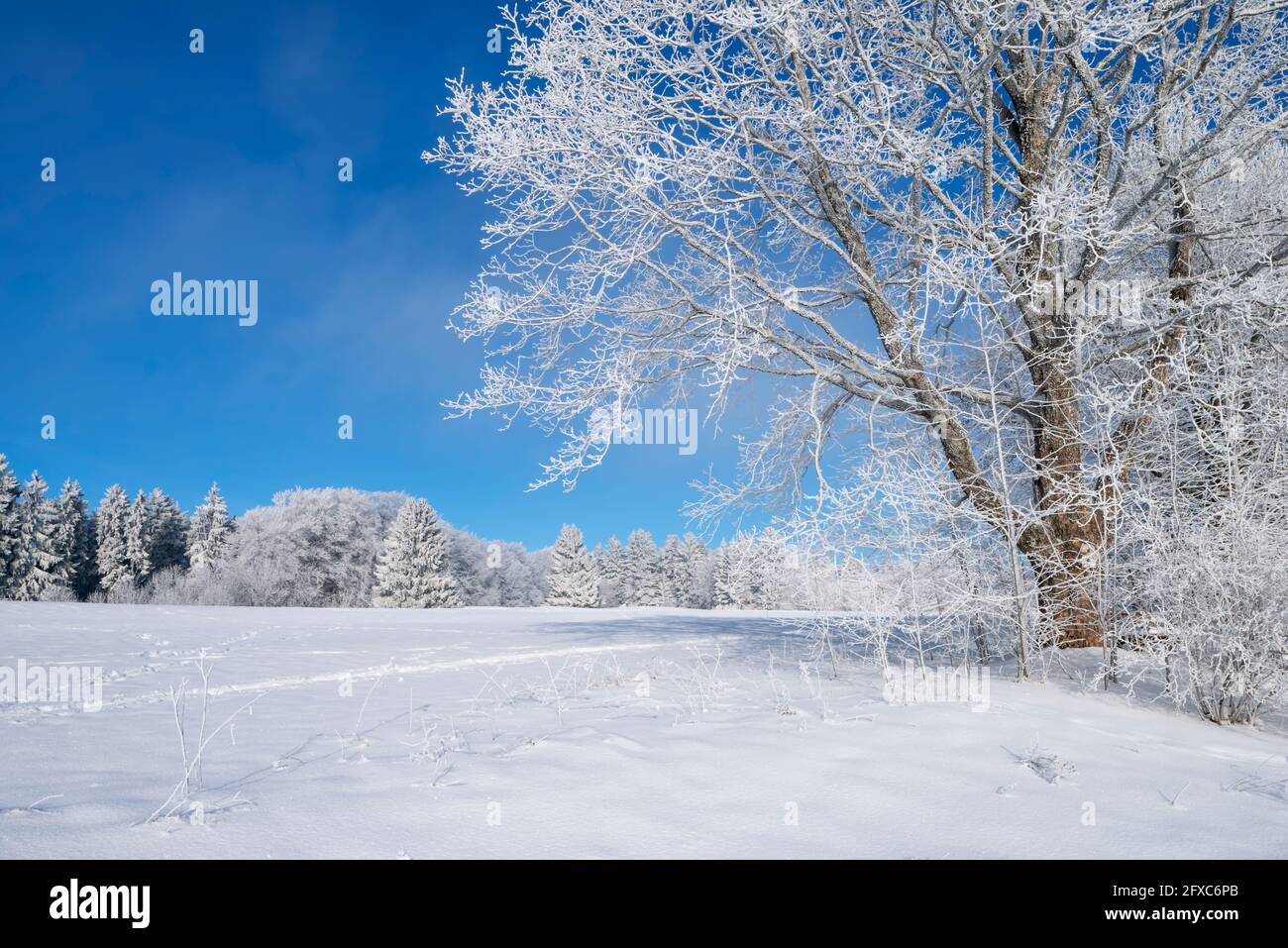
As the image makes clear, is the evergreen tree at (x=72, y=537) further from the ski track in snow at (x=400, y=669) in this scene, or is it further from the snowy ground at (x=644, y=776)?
the snowy ground at (x=644, y=776)

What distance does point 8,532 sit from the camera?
4409 cm

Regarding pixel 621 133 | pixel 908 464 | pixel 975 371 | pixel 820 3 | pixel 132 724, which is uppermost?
pixel 820 3

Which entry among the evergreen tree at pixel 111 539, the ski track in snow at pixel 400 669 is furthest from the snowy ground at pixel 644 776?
the evergreen tree at pixel 111 539

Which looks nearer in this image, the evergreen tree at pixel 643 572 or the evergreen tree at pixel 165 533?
the evergreen tree at pixel 165 533

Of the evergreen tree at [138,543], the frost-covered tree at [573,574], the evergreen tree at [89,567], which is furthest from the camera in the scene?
the frost-covered tree at [573,574]

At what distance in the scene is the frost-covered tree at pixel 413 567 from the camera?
48312 mm

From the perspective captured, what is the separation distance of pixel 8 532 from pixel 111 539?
8.34 metres

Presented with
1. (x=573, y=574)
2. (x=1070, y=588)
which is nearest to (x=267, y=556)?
(x=573, y=574)

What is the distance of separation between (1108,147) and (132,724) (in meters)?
9.80

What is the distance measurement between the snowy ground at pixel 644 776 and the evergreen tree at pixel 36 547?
171ft
